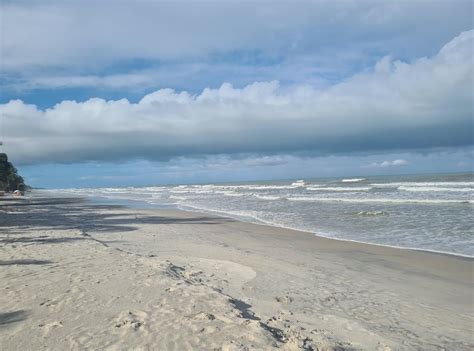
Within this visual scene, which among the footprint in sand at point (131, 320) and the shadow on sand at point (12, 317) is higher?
the shadow on sand at point (12, 317)

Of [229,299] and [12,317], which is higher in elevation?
[12,317]

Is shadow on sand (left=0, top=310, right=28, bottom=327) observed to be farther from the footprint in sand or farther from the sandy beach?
the footprint in sand

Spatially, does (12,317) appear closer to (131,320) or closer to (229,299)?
(131,320)

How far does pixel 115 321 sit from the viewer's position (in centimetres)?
538

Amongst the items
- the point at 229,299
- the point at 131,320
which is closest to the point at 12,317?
the point at 131,320

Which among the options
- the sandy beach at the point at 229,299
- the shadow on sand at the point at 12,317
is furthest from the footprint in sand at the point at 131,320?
the shadow on sand at the point at 12,317

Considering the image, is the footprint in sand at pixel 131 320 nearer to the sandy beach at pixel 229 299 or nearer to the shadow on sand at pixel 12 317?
the sandy beach at pixel 229 299

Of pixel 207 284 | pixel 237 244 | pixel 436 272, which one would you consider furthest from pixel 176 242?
pixel 436 272

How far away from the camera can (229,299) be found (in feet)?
21.3

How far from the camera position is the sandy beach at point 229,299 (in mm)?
4965

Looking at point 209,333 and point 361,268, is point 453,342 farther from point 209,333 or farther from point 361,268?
point 361,268

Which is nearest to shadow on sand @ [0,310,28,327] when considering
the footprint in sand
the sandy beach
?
the sandy beach

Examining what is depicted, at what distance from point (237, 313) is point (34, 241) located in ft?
31.0

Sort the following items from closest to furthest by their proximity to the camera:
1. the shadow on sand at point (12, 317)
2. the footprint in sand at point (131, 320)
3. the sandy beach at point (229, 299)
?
1. the sandy beach at point (229, 299)
2. the footprint in sand at point (131, 320)
3. the shadow on sand at point (12, 317)
